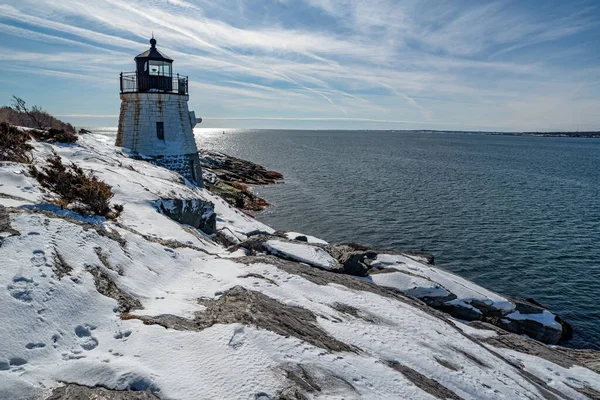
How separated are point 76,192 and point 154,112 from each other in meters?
14.7

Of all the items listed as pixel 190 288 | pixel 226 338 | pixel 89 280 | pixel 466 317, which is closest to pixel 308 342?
pixel 226 338

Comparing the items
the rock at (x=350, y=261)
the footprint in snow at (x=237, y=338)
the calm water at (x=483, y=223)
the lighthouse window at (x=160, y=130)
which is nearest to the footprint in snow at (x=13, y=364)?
the footprint in snow at (x=237, y=338)

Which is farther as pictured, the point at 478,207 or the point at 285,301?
the point at 478,207

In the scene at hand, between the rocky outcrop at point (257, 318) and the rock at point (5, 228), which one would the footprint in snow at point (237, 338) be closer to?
the rocky outcrop at point (257, 318)

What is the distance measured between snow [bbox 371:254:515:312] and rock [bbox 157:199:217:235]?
24.8 feet

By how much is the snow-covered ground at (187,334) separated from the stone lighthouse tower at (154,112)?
1302 cm

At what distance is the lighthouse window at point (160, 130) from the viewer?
24.3m

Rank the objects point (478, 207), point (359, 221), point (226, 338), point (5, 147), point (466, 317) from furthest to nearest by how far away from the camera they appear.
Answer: point (478, 207)
point (359, 221)
point (466, 317)
point (5, 147)
point (226, 338)

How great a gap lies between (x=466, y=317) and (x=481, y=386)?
687cm

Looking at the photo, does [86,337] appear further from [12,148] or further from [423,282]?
[423,282]

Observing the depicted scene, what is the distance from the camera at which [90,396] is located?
4430mm

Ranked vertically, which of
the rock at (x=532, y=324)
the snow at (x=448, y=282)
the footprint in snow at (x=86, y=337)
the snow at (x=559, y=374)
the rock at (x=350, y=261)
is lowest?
the rock at (x=532, y=324)

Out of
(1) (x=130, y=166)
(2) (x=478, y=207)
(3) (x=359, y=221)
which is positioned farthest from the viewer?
(2) (x=478, y=207)

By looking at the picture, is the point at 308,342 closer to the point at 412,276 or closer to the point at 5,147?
the point at 412,276
